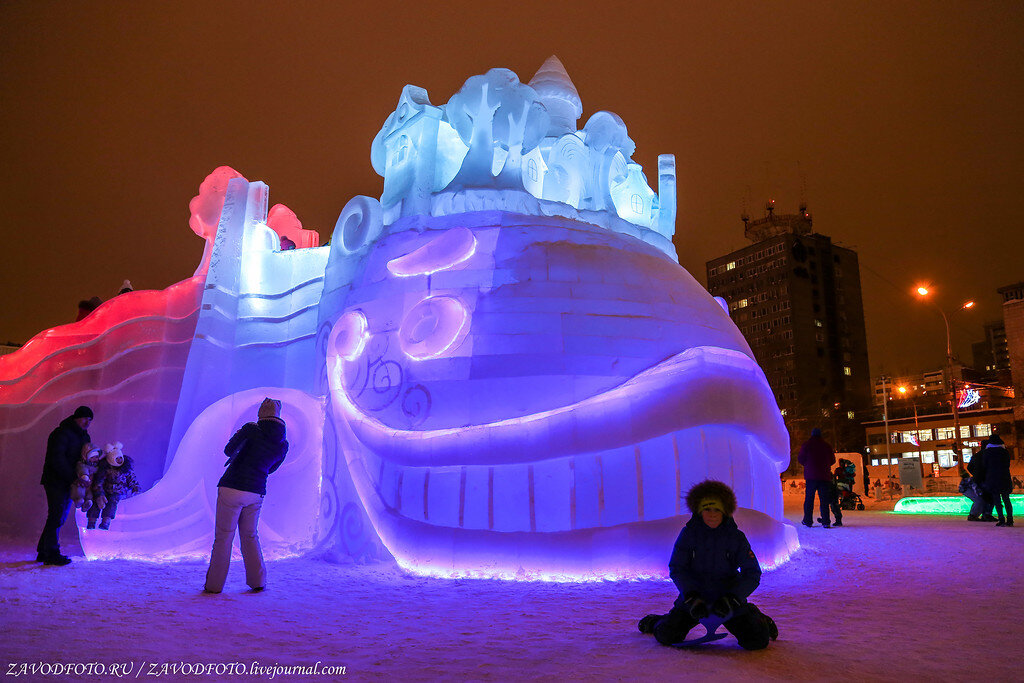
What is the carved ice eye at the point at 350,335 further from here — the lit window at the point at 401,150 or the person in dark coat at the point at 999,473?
the person in dark coat at the point at 999,473

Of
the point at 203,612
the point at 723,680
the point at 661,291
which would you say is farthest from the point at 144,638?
the point at 661,291

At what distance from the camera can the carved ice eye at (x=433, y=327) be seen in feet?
27.9

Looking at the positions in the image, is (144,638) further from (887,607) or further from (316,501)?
(887,607)

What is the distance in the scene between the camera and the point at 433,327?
28.3 feet

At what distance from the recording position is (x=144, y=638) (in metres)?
4.78

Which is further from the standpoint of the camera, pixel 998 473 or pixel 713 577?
pixel 998 473

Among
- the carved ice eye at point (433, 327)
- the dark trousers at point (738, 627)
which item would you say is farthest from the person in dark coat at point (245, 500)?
the dark trousers at point (738, 627)

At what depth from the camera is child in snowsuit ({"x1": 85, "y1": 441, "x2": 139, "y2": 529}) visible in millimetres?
9102

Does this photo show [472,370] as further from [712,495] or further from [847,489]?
[847,489]

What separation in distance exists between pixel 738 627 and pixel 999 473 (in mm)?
11626

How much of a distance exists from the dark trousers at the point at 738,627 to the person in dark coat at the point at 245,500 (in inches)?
155

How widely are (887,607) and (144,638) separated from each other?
5.75 metres

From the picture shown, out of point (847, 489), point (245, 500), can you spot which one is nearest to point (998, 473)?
point (847, 489)

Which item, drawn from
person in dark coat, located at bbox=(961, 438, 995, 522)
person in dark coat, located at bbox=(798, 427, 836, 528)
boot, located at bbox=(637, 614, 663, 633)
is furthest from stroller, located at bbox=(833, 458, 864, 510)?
boot, located at bbox=(637, 614, 663, 633)
